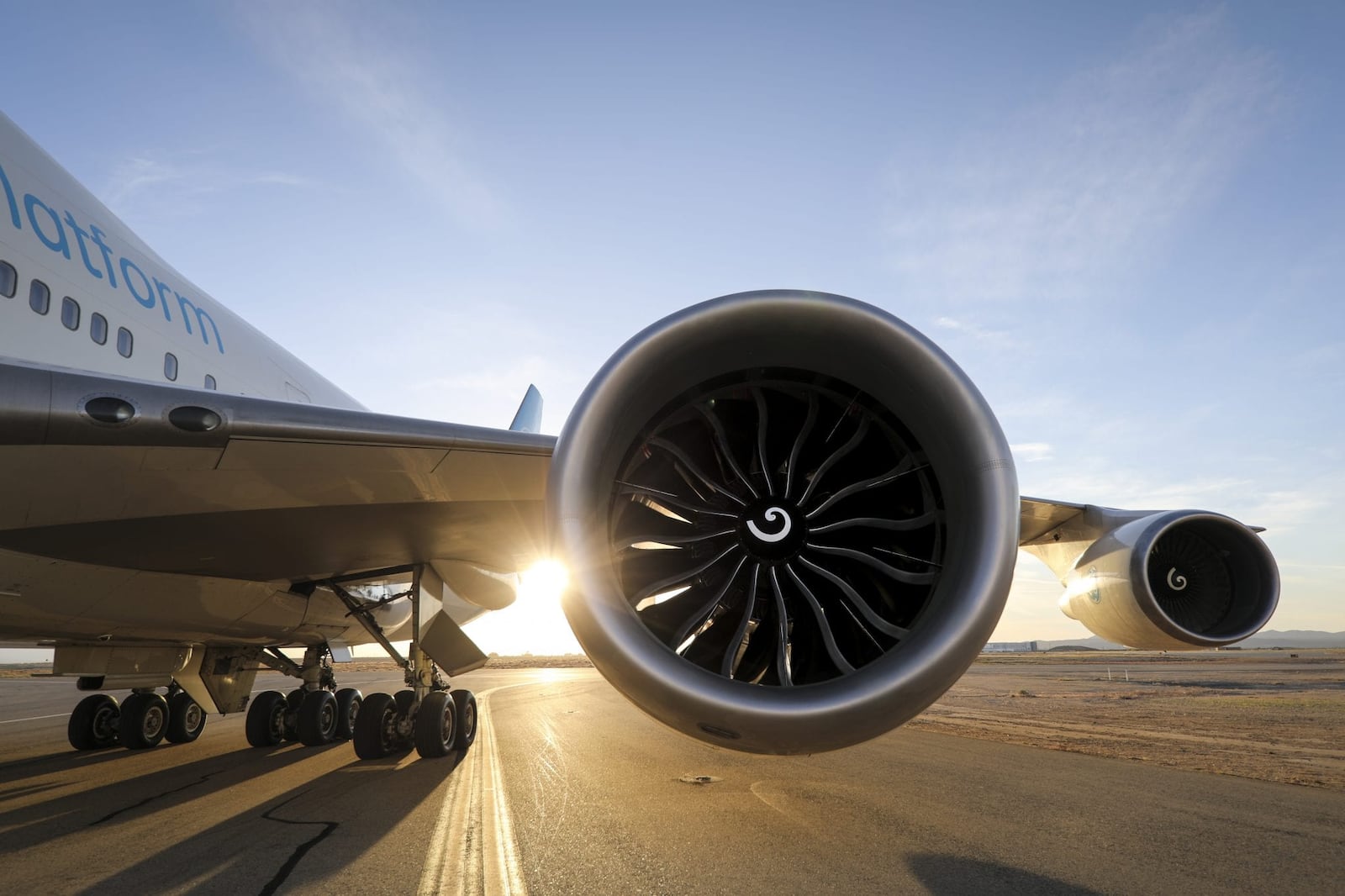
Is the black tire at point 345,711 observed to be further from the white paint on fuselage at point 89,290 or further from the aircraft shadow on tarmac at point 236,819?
the white paint on fuselage at point 89,290

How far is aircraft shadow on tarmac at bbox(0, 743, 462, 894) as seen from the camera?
378 centimetres

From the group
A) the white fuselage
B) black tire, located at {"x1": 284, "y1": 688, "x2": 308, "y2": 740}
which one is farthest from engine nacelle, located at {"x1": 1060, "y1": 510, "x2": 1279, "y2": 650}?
black tire, located at {"x1": 284, "y1": 688, "x2": 308, "y2": 740}

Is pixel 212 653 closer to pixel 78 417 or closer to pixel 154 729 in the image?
pixel 154 729

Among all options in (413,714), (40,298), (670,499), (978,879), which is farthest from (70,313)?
(978,879)

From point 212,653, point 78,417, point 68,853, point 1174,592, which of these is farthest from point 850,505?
point 212,653

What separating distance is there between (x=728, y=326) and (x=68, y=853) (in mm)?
4538

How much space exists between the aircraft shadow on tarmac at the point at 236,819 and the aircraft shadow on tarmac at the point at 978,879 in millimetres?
2789

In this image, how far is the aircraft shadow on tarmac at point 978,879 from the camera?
341 cm

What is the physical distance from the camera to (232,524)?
5.19 meters

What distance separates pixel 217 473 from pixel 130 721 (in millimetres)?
8657

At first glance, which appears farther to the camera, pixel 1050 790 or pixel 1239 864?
pixel 1050 790

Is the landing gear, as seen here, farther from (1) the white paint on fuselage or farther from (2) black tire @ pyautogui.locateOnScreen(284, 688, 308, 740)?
(1) the white paint on fuselage

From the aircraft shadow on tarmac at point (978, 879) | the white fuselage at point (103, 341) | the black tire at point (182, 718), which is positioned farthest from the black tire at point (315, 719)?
the aircraft shadow on tarmac at point (978, 879)

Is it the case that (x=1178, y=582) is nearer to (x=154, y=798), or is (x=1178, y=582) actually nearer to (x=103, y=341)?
(x=103, y=341)
